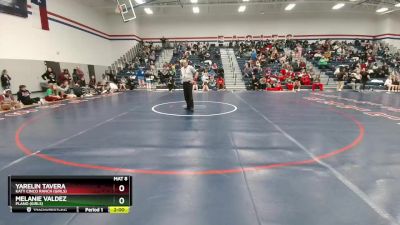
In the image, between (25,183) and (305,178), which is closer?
(25,183)

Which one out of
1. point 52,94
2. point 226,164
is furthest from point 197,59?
point 226,164

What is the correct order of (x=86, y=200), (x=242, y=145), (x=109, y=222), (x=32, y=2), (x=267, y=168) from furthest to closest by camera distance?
(x=32, y=2), (x=242, y=145), (x=267, y=168), (x=109, y=222), (x=86, y=200)

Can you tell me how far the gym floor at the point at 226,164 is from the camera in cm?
278

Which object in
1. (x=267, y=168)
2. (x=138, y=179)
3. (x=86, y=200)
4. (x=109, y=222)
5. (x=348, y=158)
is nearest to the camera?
(x=86, y=200)

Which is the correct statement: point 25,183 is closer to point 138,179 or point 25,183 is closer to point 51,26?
point 138,179

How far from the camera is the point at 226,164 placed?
4.16 metres

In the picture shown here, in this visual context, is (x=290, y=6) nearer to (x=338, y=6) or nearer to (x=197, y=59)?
(x=338, y=6)

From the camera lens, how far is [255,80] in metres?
18.6

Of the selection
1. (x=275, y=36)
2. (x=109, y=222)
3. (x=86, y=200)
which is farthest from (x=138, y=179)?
(x=275, y=36)

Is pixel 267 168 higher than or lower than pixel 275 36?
lower

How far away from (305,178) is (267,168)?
0.53 metres
